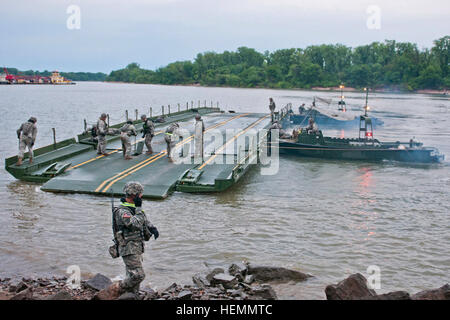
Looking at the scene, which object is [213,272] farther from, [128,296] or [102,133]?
[102,133]

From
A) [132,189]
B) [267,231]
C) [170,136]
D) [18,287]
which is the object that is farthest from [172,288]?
[170,136]

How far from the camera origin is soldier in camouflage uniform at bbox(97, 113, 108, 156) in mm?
19688

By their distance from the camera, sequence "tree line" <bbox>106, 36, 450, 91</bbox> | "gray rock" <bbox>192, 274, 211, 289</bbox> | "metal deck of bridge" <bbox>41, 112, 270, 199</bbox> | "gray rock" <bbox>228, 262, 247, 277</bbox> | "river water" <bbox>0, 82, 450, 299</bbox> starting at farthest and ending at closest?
"tree line" <bbox>106, 36, 450, 91</bbox> → "metal deck of bridge" <bbox>41, 112, 270, 199</bbox> → "river water" <bbox>0, 82, 450, 299</bbox> → "gray rock" <bbox>228, 262, 247, 277</bbox> → "gray rock" <bbox>192, 274, 211, 289</bbox>

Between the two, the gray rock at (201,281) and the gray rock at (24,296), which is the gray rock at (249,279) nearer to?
the gray rock at (201,281)

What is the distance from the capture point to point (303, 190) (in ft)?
65.1

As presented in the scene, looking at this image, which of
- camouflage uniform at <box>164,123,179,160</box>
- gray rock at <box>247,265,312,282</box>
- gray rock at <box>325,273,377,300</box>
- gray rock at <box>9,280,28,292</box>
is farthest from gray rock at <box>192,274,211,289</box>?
camouflage uniform at <box>164,123,179,160</box>

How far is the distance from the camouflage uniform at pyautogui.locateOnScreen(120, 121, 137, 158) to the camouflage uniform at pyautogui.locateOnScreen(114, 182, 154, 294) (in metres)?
11.6

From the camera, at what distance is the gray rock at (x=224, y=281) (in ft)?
29.8

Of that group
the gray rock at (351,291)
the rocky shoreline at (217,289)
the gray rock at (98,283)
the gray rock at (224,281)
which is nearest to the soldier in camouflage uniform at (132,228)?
the rocky shoreline at (217,289)

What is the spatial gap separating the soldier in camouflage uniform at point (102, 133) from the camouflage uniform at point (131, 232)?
12.5 metres

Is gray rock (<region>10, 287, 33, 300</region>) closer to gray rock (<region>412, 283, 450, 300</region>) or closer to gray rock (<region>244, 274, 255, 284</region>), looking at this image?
gray rock (<region>244, 274, 255, 284</region>)

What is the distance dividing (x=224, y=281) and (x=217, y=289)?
10.3 inches

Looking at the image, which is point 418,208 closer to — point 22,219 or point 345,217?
point 345,217

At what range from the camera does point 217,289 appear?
29.3 ft
